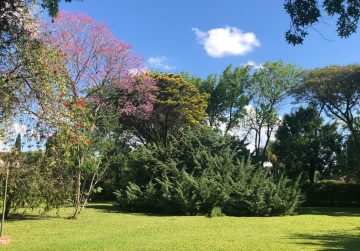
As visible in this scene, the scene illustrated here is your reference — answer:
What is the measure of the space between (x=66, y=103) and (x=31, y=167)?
6.55m

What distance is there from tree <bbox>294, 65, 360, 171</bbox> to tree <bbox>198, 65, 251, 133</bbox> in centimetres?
884

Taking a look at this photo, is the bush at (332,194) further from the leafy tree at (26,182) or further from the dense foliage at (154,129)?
the leafy tree at (26,182)

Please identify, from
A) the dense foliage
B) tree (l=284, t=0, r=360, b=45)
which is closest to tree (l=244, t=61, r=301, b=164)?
the dense foliage

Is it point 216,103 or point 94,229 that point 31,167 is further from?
point 216,103

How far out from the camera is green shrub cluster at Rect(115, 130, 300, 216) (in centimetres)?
2095

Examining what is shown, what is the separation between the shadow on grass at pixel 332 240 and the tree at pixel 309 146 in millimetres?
22165

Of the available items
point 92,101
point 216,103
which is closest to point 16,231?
point 92,101

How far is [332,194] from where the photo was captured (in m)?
33.6

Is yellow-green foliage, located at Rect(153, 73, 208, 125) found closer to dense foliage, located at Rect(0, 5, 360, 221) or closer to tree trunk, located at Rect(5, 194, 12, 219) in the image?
dense foliage, located at Rect(0, 5, 360, 221)

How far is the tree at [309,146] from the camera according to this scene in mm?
35594

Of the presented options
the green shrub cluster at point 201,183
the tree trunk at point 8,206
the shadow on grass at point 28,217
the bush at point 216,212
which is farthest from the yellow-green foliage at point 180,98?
the tree trunk at point 8,206

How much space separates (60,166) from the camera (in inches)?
650

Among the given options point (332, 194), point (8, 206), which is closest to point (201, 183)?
point (8, 206)

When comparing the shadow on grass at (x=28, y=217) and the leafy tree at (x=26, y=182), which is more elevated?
the leafy tree at (x=26, y=182)
